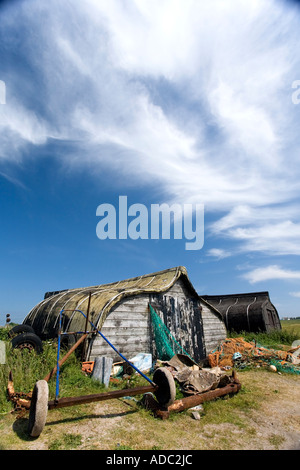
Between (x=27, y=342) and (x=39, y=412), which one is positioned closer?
(x=39, y=412)

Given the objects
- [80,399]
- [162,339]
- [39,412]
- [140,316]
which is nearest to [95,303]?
[140,316]

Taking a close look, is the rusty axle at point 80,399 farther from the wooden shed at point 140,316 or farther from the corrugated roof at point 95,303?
the corrugated roof at point 95,303

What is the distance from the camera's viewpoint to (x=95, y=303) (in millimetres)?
10391

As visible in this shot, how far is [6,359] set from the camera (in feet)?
24.9

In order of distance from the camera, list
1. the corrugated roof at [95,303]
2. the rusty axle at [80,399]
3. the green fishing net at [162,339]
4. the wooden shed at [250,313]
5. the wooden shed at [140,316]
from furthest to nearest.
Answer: the wooden shed at [250,313] < the green fishing net at [162,339] < the corrugated roof at [95,303] < the wooden shed at [140,316] < the rusty axle at [80,399]

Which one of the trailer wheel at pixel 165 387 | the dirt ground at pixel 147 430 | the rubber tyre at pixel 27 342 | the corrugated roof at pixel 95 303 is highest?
the corrugated roof at pixel 95 303

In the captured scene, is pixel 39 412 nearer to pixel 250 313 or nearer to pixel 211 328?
pixel 211 328

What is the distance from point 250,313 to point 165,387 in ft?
57.9

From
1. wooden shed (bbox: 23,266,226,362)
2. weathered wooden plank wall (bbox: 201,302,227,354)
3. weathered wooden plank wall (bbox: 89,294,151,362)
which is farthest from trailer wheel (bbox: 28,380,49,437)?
weathered wooden plank wall (bbox: 201,302,227,354)

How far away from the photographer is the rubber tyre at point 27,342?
336 inches

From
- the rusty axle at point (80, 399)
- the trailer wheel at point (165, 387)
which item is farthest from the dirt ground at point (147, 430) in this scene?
the rusty axle at point (80, 399)

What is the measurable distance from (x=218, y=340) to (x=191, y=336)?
109 inches

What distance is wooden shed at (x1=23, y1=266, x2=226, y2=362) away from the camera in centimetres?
952

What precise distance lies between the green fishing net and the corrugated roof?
3.85ft
